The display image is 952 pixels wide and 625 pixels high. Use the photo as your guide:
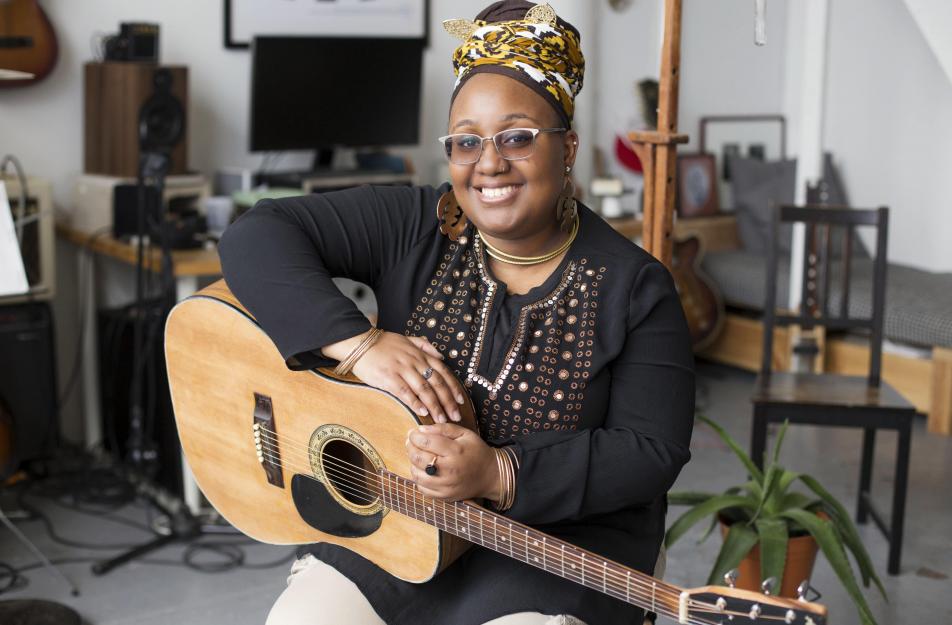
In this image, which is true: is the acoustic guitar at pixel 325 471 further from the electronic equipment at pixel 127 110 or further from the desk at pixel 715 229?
the desk at pixel 715 229

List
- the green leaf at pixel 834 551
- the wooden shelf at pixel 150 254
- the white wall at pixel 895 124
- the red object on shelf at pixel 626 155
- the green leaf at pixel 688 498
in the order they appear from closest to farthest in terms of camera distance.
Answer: the green leaf at pixel 834 551
the green leaf at pixel 688 498
the wooden shelf at pixel 150 254
the white wall at pixel 895 124
the red object on shelf at pixel 626 155

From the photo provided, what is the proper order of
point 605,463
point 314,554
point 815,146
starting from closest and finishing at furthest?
point 605,463 → point 314,554 → point 815,146

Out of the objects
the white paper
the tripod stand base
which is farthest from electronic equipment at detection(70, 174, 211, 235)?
the tripod stand base

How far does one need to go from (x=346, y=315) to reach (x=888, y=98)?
4440mm

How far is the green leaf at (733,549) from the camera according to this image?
2330 millimetres

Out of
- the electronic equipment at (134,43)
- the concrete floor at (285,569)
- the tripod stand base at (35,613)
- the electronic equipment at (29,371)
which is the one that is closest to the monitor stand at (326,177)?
the electronic equipment at (134,43)

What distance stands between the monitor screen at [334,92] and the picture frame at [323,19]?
0.16 m

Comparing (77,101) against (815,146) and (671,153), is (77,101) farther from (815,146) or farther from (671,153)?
(815,146)

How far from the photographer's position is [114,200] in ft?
11.5

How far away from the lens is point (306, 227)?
5.78 feet

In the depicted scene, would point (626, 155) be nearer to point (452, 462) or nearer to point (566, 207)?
point (566, 207)

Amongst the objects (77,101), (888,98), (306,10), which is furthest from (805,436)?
(77,101)

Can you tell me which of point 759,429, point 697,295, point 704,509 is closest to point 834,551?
point 704,509

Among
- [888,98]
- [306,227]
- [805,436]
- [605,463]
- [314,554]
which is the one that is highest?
[888,98]
